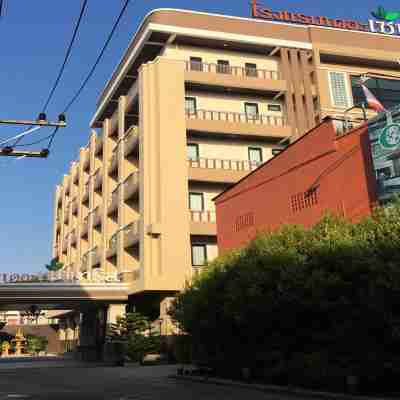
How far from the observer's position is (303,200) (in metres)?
25.5

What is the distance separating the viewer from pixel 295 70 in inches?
1804

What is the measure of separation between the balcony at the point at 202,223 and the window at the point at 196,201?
94cm

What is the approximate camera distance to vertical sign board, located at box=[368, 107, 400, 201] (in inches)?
782

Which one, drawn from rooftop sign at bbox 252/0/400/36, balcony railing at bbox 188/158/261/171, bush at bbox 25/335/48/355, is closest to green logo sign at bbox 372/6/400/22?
rooftop sign at bbox 252/0/400/36

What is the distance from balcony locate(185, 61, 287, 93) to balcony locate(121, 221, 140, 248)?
12.4 meters

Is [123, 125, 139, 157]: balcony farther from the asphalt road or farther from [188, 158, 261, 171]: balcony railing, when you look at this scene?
the asphalt road

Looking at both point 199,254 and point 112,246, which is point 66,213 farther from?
point 199,254

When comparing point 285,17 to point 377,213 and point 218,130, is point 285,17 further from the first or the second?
point 377,213

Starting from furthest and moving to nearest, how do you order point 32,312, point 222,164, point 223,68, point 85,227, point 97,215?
point 85,227, point 97,215, point 32,312, point 223,68, point 222,164

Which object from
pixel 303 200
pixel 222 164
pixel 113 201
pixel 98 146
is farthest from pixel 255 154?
pixel 98 146

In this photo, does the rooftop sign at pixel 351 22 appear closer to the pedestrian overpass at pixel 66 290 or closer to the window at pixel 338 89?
the window at pixel 338 89

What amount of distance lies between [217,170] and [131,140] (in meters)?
8.31

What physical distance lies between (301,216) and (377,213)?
8.38 metres

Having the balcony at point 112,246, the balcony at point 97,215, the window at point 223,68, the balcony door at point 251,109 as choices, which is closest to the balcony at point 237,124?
the balcony door at point 251,109
